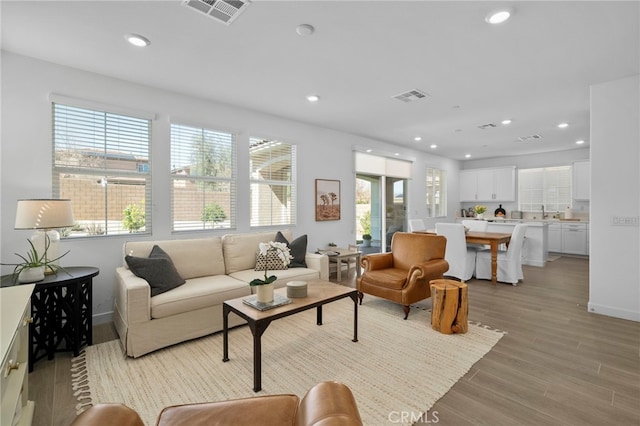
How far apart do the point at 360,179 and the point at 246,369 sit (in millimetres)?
4663

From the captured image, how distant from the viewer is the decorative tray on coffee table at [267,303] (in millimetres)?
2423

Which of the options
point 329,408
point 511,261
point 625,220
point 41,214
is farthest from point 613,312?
point 41,214

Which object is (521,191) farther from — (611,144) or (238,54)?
(238,54)

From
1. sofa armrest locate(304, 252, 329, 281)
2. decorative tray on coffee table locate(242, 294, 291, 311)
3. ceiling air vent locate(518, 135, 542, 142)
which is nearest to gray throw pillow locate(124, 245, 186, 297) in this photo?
decorative tray on coffee table locate(242, 294, 291, 311)

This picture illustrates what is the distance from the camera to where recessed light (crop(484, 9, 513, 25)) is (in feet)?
7.32

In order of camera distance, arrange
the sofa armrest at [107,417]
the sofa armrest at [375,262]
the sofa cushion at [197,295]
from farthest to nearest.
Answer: the sofa armrest at [375,262], the sofa cushion at [197,295], the sofa armrest at [107,417]

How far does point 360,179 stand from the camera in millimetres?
6414

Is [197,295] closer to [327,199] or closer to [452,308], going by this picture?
[452,308]

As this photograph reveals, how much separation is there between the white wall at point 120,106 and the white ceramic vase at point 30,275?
63cm

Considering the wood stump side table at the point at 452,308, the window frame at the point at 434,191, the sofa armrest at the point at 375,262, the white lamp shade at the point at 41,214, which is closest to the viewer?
the white lamp shade at the point at 41,214

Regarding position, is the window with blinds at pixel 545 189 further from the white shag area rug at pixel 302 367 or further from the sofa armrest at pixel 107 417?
the sofa armrest at pixel 107 417

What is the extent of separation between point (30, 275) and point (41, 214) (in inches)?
19.8

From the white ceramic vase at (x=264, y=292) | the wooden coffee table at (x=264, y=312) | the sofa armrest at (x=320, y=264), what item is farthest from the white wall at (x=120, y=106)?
the white ceramic vase at (x=264, y=292)

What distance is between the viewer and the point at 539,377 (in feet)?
7.50
